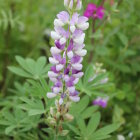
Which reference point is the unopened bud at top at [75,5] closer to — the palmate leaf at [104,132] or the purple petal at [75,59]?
the purple petal at [75,59]

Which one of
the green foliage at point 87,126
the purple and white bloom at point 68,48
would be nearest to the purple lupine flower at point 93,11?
the green foliage at point 87,126

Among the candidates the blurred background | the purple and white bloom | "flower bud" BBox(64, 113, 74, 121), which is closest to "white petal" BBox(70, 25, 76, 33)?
the purple and white bloom

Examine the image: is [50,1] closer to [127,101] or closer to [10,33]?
[10,33]

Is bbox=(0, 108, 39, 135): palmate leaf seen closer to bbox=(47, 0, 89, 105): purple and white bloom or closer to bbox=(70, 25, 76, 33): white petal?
bbox=(47, 0, 89, 105): purple and white bloom

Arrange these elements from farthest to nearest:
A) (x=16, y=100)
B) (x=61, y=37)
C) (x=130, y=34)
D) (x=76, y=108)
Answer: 1. (x=130, y=34)
2. (x=16, y=100)
3. (x=76, y=108)
4. (x=61, y=37)

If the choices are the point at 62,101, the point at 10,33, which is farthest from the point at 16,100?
the point at 10,33

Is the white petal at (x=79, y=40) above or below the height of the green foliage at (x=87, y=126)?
above

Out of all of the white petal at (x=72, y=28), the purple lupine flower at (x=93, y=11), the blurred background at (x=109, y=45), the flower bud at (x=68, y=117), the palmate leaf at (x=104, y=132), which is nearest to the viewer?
the white petal at (x=72, y=28)
